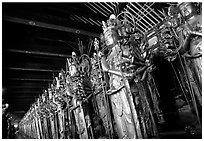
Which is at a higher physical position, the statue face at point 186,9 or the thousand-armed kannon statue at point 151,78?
the statue face at point 186,9

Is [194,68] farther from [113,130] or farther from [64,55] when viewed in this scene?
[64,55]

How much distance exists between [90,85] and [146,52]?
2.77ft

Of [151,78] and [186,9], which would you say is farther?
[151,78]

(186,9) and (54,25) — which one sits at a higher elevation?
(54,25)

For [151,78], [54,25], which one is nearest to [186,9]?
[151,78]

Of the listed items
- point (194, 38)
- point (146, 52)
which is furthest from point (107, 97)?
point (194, 38)

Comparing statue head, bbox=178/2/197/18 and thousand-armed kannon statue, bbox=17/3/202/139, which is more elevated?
statue head, bbox=178/2/197/18

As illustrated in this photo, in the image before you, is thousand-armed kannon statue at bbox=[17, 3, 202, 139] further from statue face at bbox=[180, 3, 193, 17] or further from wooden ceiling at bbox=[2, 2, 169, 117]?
wooden ceiling at bbox=[2, 2, 169, 117]

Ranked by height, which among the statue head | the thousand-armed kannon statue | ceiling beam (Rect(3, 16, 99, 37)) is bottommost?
the thousand-armed kannon statue

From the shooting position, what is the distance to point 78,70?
6.79 feet

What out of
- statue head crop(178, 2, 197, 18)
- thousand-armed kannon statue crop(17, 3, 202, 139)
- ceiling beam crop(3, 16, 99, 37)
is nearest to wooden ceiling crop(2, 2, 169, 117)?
ceiling beam crop(3, 16, 99, 37)

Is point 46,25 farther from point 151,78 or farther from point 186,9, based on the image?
point 186,9

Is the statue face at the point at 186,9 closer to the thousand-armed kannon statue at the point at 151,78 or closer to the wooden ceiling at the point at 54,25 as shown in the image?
the thousand-armed kannon statue at the point at 151,78

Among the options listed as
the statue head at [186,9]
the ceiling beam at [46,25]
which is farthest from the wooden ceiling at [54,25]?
the statue head at [186,9]
